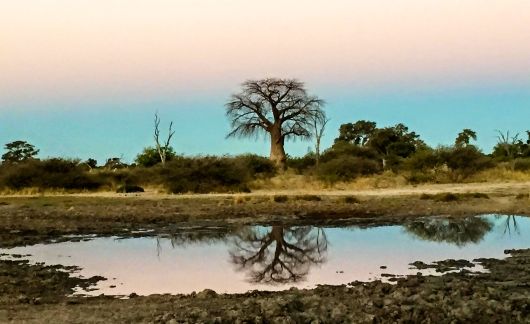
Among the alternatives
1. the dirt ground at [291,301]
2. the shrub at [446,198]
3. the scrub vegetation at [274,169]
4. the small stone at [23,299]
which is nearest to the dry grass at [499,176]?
the scrub vegetation at [274,169]

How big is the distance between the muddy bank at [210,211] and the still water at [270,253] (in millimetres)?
2118

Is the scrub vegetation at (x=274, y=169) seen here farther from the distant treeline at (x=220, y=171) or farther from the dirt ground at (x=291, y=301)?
the dirt ground at (x=291, y=301)

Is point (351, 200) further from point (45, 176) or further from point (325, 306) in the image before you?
point (325, 306)

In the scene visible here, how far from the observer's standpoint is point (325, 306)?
8742mm

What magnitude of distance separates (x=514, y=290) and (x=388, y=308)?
8.69ft

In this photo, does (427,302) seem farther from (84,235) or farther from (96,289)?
(84,235)

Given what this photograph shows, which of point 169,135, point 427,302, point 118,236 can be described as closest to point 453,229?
point 118,236


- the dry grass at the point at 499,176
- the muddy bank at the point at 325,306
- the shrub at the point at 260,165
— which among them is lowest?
the muddy bank at the point at 325,306

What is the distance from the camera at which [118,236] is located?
19875 millimetres

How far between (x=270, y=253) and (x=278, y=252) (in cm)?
24

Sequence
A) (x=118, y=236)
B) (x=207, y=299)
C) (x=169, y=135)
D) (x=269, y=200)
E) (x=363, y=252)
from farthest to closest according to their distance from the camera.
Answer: (x=169, y=135), (x=269, y=200), (x=118, y=236), (x=363, y=252), (x=207, y=299)

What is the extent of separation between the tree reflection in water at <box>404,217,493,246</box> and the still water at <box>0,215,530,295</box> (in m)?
0.03

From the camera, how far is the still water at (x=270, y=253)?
12.2 metres

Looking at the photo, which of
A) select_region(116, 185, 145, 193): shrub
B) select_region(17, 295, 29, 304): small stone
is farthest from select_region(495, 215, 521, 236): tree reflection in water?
select_region(116, 185, 145, 193): shrub
